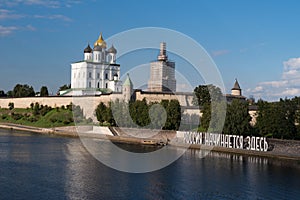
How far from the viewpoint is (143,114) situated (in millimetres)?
30734

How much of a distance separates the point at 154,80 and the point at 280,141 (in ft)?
73.5

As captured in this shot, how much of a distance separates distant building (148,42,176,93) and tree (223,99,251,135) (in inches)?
517

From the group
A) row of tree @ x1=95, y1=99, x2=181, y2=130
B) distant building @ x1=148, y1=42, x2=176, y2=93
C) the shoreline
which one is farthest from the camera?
distant building @ x1=148, y1=42, x2=176, y2=93

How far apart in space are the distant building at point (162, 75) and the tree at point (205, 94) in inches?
86.7

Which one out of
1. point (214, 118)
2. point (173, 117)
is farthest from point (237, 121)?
point (173, 117)

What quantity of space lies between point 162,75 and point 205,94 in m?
7.02

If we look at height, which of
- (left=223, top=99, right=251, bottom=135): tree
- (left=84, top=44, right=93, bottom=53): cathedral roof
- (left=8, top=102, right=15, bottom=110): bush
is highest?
(left=84, top=44, right=93, bottom=53): cathedral roof

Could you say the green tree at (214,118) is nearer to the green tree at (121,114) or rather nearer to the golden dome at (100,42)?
the green tree at (121,114)

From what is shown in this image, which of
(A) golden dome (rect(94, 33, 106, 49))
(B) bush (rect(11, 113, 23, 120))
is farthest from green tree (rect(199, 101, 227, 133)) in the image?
(A) golden dome (rect(94, 33, 106, 49))

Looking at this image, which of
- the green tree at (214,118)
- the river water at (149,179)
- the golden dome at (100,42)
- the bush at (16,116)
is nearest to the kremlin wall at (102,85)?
the golden dome at (100,42)

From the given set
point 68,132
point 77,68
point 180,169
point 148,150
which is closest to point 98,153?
point 148,150

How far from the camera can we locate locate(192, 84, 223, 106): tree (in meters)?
38.6

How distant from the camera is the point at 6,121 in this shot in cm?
4422

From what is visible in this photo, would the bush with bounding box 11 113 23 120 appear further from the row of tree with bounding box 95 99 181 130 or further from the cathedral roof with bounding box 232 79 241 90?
the cathedral roof with bounding box 232 79 241 90
